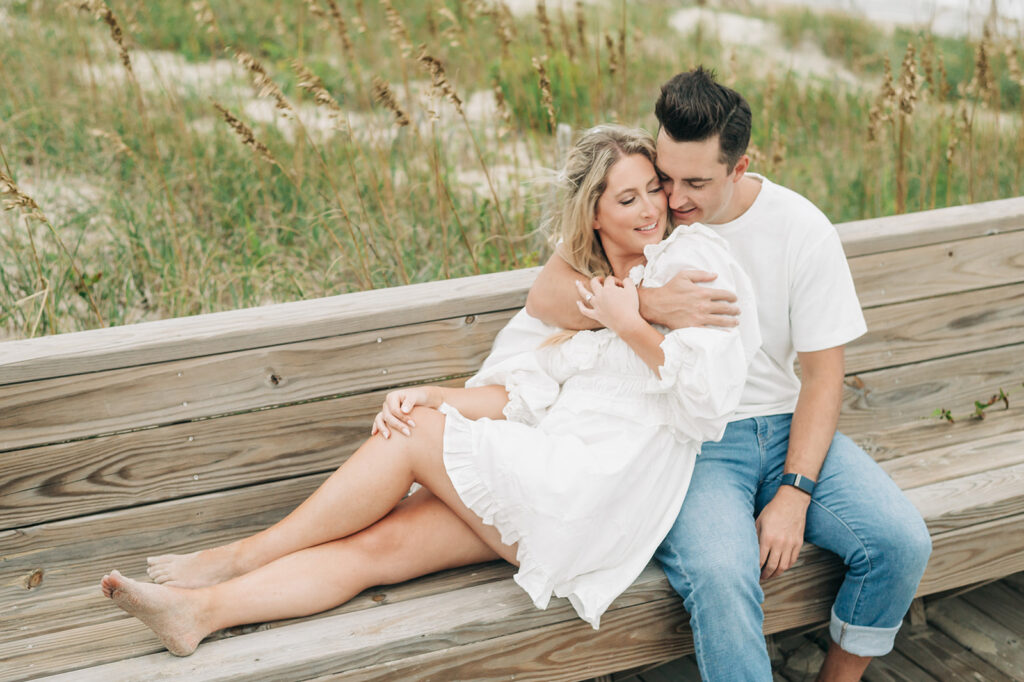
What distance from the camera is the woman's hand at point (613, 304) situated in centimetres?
185

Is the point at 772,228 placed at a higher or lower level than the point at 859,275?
higher

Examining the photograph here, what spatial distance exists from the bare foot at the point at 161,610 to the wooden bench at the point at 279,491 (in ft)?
0.11

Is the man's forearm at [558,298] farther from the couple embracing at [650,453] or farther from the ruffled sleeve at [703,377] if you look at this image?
the ruffled sleeve at [703,377]

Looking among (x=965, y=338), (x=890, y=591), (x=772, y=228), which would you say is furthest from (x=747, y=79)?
(x=890, y=591)

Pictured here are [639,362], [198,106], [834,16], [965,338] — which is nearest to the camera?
[639,362]

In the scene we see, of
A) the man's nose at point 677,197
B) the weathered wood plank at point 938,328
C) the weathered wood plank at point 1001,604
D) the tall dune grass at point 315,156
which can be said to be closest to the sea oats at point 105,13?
the tall dune grass at point 315,156

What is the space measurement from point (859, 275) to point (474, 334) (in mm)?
1075

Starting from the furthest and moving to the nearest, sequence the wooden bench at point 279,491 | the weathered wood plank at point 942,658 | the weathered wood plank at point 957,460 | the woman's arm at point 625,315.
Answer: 1. the weathered wood plank at point 957,460
2. the weathered wood plank at point 942,658
3. the woman's arm at point 625,315
4. the wooden bench at point 279,491

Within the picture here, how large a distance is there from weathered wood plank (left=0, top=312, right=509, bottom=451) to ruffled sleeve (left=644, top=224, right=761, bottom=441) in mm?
513

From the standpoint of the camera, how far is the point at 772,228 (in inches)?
78.0

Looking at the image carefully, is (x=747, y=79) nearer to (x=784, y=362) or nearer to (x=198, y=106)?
(x=198, y=106)

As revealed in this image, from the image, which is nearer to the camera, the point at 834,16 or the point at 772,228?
the point at 772,228

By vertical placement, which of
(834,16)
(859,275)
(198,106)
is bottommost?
(834,16)

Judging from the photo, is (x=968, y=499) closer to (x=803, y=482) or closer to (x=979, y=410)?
(x=803, y=482)
